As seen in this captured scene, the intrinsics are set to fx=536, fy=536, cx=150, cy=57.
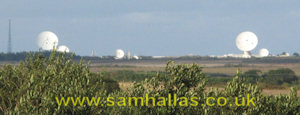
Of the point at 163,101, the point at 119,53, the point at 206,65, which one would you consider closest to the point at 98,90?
the point at 163,101

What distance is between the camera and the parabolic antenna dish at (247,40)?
131875 millimetres

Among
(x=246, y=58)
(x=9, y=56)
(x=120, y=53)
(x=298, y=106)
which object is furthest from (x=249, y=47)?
(x=298, y=106)

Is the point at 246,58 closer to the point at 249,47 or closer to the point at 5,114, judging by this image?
the point at 249,47

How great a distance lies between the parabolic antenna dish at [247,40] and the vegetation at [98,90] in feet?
371

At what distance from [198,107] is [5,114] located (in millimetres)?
6669

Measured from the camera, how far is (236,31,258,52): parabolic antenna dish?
5192 inches

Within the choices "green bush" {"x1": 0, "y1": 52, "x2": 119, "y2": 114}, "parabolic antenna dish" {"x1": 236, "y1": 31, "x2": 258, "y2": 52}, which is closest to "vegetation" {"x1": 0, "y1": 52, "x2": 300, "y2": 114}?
"green bush" {"x1": 0, "y1": 52, "x2": 119, "y2": 114}

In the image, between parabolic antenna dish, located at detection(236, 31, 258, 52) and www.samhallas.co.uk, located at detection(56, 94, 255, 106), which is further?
parabolic antenna dish, located at detection(236, 31, 258, 52)

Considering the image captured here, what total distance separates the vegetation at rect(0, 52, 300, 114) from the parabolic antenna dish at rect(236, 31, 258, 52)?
112961 mm

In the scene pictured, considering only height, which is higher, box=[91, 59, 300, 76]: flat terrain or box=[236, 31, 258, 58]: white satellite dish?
box=[236, 31, 258, 58]: white satellite dish

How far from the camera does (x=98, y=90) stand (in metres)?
19.1

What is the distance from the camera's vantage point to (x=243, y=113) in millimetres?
18172

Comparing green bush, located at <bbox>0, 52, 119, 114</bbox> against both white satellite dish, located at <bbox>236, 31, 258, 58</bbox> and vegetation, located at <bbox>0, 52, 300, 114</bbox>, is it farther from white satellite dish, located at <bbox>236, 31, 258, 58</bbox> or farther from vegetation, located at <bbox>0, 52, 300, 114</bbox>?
white satellite dish, located at <bbox>236, 31, 258, 58</bbox>

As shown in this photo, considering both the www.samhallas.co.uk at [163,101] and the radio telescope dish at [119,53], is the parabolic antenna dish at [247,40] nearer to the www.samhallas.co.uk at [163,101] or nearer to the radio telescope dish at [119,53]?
the radio telescope dish at [119,53]
